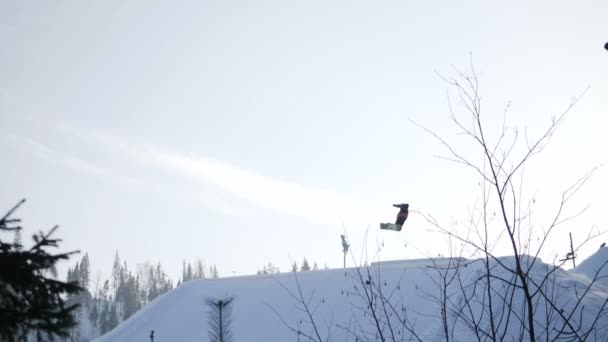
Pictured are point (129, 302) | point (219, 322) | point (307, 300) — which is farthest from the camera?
point (129, 302)

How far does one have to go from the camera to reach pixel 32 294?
3678 mm

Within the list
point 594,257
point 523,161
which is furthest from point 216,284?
point 523,161

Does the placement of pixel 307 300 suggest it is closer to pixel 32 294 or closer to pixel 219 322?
pixel 219 322

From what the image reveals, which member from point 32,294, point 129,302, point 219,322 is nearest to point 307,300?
point 219,322

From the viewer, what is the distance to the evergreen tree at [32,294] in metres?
3.33

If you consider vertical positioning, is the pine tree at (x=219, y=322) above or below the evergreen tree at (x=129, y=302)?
below

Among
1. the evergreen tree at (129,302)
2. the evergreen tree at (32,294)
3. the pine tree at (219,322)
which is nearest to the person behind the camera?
the evergreen tree at (32,294)

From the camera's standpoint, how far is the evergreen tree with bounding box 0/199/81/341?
333 cm

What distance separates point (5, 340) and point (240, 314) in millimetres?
37566

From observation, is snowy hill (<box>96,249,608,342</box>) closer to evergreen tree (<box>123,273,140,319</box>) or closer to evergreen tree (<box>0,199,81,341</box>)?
evergreen tree (<box>0,199,81,341</box>)

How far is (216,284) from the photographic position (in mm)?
46625

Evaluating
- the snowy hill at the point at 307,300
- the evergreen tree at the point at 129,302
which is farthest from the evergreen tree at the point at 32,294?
the evergreen tree at the point at 129,302

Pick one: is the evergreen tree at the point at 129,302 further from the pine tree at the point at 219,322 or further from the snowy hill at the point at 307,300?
the pine tree at the point at 219,322

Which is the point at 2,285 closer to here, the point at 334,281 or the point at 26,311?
the point at 26,311
